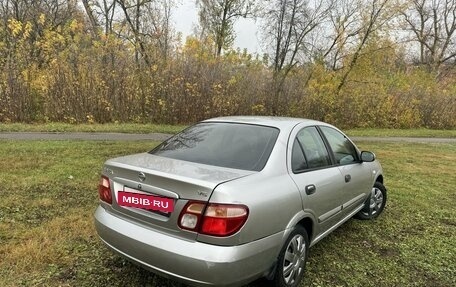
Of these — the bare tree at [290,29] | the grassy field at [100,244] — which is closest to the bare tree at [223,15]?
the bare tree at [290,29]

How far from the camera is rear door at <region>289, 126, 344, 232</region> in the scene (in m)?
3.31

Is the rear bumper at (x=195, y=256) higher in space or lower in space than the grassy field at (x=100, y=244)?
higher

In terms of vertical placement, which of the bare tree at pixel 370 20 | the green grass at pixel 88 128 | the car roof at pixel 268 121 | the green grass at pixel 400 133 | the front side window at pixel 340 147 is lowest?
the green grass at pixel 400 133

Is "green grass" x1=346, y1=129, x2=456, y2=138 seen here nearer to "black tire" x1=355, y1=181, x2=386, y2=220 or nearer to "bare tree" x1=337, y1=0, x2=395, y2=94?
"bare tree" x1=337, y1=0, x2=395, y2=94

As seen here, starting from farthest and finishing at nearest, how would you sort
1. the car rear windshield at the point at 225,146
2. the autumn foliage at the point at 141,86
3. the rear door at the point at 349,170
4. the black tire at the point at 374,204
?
the autumn foliage at the point at 141,86, the black tire at the point at 374,204, the rear door at the point at 349,170, the car rear windshield at the point at 225,146

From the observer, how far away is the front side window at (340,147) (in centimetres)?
420

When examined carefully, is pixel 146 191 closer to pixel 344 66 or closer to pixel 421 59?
pixel 344 66

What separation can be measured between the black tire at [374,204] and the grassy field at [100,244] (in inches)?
5.1

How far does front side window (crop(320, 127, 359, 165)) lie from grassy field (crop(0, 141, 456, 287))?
105cm

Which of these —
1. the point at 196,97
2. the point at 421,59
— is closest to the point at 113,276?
the point at 196,97

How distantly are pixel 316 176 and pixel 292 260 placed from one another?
847mm

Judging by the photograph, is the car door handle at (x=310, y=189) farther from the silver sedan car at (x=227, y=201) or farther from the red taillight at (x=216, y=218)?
the red taillight at (x=216, y=218)

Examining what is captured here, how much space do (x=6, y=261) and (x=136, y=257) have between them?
1.55 m

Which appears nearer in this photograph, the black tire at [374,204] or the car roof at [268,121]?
the car roof at [268,121]
